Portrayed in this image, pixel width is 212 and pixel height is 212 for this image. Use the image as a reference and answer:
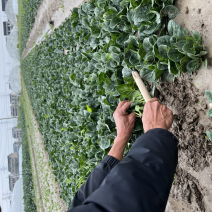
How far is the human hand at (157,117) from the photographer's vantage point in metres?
1.11

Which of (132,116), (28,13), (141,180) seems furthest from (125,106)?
(28,13)

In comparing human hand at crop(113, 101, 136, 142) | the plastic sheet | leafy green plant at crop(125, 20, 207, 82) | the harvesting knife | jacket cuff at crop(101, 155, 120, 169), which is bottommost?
jacket cuff at crop(101, 155, 120, 169)

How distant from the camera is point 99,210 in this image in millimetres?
654

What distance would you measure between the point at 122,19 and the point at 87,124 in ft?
3.70

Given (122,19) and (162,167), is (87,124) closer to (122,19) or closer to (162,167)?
(122,19)

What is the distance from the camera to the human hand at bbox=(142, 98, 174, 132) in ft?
3.65

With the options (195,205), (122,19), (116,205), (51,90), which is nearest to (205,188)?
(195,205)

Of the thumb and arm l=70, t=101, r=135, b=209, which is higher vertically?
the thumb

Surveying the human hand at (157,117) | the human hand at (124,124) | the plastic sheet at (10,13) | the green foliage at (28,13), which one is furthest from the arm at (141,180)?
the plastic sheet at (10,13)

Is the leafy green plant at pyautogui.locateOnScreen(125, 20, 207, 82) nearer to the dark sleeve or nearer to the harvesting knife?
the harvesting knife

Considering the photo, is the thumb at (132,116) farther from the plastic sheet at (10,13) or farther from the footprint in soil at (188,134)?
the plastic sheet at (10,13)

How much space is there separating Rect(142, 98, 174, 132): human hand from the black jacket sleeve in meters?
A: 0.21

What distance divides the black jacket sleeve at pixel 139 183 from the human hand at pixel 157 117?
→ 21cm

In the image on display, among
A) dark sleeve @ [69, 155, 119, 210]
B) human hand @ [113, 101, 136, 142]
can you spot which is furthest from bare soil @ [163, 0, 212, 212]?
dark sleeve @ [69, 155, 119, 210]
